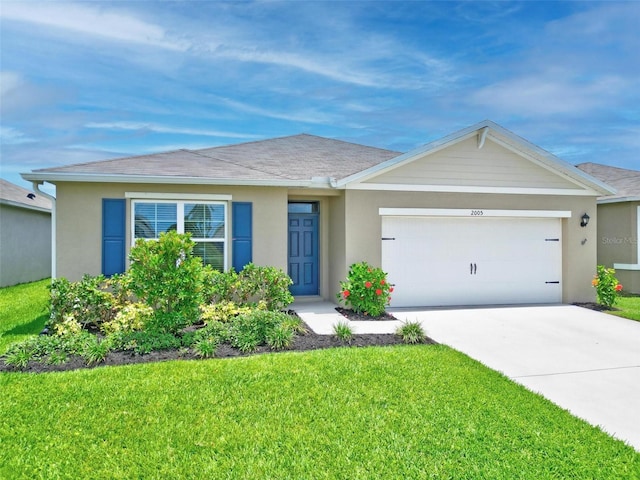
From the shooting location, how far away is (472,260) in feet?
33.8

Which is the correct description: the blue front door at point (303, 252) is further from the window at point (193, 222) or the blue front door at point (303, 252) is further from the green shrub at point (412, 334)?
the green shrub at point (412, 334)

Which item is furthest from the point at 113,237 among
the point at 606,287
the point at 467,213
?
the point at 606,287

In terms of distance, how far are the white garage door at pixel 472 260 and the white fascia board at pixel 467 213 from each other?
0.18 metres

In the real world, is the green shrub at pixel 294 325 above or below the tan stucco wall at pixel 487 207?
below

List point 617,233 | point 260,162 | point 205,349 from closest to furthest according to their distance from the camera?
point 205,349
point 260,162
point 617,233

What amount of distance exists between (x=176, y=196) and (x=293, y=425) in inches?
244

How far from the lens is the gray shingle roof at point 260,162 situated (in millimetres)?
8797

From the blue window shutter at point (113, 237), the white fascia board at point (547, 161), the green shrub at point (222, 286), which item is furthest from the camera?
the white fascia board at point (547, 161)

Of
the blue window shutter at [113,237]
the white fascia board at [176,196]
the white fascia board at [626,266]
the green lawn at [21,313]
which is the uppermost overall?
the white fascia board at [176,196]

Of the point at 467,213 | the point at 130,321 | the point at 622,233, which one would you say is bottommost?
the point at 130,321

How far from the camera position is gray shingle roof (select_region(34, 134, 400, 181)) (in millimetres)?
8797

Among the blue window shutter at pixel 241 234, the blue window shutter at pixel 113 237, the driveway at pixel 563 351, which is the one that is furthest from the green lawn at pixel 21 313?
the driveway at pixel 563 351

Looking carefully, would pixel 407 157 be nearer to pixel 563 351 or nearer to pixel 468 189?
pixel 468 189

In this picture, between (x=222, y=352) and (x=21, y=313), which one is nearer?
(x=222, y=352)
